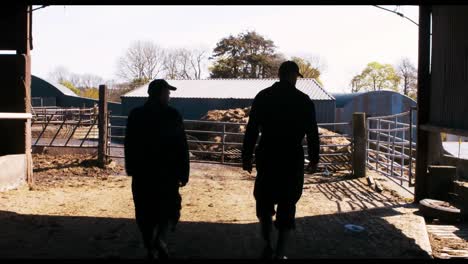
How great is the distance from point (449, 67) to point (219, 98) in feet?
73.1

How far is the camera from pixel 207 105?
29203 millimetres

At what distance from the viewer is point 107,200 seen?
843cm

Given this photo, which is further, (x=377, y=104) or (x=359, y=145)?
(x=377, y=104)

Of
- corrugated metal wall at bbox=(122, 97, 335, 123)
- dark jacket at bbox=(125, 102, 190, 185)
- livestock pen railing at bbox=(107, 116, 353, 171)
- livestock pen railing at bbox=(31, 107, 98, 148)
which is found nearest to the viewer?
dark jacket at bbox=(125, 102, 190, 185)

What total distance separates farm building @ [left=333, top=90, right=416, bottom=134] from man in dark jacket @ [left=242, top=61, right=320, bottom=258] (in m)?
27.1

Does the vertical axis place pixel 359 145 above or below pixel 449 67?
below

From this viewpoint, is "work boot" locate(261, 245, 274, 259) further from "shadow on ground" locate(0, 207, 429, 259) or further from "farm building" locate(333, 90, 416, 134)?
"farm building" locate(333, 90, 416, 134)


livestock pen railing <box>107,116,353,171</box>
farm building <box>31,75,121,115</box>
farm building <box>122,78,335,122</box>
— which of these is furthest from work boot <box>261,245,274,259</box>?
farm building <box>31,75,121,115</box>

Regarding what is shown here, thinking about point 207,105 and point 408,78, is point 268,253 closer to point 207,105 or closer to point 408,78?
point 207,105

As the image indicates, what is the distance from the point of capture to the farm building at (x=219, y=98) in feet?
91.6

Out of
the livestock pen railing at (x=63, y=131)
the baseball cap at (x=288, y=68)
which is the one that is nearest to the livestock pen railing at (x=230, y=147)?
the livestock pen railing at (x=63, y=131)

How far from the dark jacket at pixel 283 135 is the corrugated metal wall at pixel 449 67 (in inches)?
126

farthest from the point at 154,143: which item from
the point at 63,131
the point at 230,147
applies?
the point at 63,131

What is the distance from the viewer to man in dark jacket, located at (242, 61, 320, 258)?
14.1 feet
